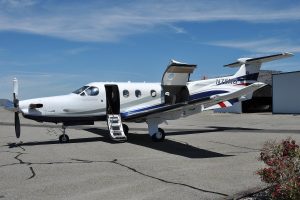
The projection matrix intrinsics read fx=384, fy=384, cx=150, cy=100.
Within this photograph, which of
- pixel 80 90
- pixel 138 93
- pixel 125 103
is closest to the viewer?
pixel 80 90

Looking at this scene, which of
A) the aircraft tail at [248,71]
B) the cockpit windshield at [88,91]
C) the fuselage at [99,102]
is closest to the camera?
the fuselage at [99,102]

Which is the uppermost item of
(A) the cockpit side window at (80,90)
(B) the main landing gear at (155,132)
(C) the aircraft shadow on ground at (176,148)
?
(A) the cockpit side window at (80,90)

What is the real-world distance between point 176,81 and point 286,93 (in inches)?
1045

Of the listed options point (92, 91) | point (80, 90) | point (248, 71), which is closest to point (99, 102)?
point (92, 91)

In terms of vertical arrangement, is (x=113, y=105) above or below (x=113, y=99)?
below

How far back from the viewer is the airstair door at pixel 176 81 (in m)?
16.4

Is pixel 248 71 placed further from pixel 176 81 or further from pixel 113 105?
pixel 113 105

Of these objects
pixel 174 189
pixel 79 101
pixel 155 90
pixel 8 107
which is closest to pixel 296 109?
pixel 155 90

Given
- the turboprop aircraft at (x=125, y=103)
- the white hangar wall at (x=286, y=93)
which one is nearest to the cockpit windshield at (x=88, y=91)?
the turboprop aircraft at (x=125, y=103)

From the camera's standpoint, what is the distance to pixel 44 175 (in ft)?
31.8

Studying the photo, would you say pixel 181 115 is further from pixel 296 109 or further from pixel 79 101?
pixel 296 109

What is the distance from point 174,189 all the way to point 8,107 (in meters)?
10.7

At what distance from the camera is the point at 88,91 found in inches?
704

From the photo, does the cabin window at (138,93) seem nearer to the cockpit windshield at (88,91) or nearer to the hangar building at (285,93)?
the cockpit windshield at (88,91)
